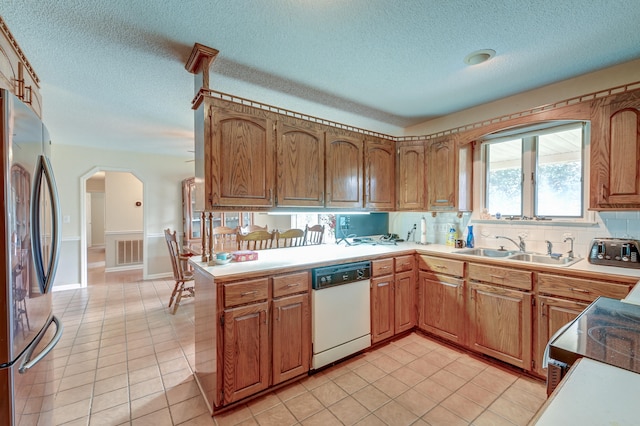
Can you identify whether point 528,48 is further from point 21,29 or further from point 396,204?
point 21,29

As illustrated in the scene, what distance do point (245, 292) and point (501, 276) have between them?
2.02 m

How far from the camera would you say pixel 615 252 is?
204 centimetres

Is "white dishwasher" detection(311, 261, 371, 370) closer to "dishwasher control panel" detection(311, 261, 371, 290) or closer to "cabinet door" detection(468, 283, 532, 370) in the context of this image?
"dishwasher control panel" detection(311, 261, 371, 290)

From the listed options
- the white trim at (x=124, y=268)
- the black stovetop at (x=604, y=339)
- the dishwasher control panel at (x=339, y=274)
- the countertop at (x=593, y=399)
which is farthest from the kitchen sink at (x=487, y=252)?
the white trim at (x=124, y=268)

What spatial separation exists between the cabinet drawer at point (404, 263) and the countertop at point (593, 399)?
6.51 feet

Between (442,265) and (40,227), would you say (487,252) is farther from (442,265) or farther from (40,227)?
(40,227)

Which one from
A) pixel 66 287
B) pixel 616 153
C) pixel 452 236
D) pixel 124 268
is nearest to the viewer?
pixel 616 153

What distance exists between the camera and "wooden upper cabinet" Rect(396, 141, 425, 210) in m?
3.18

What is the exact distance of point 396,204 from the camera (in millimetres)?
3363

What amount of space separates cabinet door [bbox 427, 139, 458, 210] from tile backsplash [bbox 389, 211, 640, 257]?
1.16ft

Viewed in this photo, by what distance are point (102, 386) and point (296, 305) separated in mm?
1596

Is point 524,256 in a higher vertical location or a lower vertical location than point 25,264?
lower

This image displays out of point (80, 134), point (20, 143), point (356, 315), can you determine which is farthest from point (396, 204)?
point (80, 134)

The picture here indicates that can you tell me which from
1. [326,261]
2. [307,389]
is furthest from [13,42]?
[307,389]
